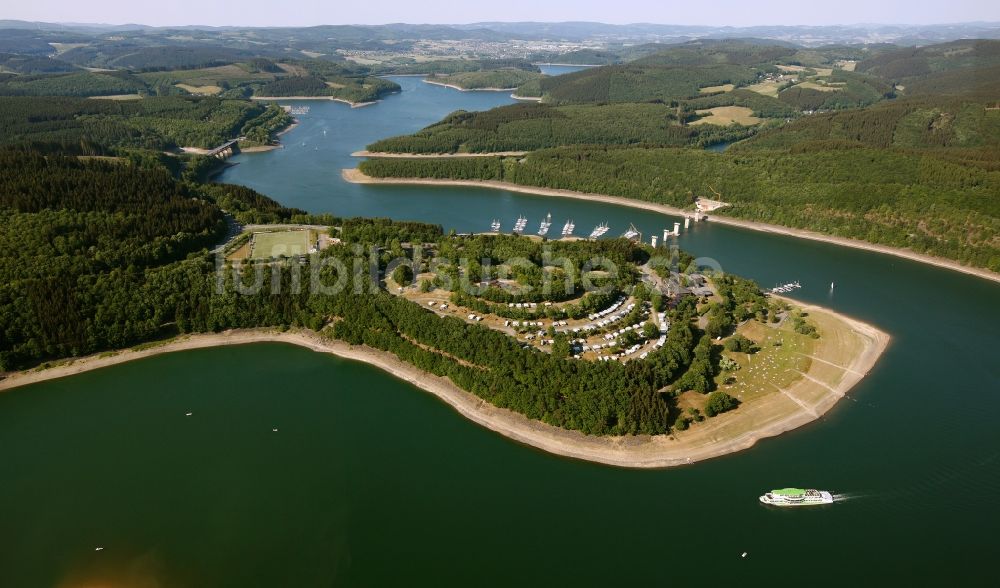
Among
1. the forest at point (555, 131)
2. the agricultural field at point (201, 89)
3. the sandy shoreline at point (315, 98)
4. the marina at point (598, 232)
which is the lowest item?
the marina at point (598, 232)

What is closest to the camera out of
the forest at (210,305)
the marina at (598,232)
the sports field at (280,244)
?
the forest at (210,305)

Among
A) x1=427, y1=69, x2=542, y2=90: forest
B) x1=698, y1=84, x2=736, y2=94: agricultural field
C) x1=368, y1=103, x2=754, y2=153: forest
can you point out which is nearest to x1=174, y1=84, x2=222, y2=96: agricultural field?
x1=427, y1=69, x2=542, y2=90: forest

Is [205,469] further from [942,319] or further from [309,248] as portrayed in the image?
[942,319]

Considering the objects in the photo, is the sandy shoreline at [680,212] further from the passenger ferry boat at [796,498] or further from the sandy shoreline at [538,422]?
the passenger ferry boat at [796,498]

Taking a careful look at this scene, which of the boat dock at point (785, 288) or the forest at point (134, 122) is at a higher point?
the forest at point (134, 122)

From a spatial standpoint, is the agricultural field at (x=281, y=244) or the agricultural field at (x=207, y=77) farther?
the agricultural field at (x=207, y=77)

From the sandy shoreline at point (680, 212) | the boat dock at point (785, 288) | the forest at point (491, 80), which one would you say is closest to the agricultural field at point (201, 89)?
the forest at point (491, 80)
